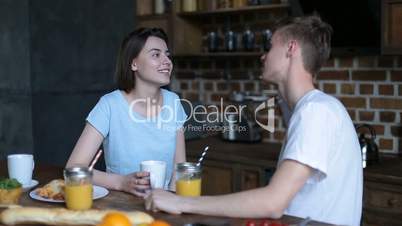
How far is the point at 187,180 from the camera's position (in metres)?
1.77

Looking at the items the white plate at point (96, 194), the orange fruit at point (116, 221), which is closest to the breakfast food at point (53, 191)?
the white plate at point (96, 194)

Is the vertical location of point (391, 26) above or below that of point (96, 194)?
above

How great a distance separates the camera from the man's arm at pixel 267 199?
1.56 m

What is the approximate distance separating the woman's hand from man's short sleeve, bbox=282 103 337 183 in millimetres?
517

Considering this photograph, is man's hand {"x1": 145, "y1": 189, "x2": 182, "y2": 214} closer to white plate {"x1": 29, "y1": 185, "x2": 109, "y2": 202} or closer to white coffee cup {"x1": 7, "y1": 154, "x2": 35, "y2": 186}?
white plate {"x1": 29, "y1": 185, "x2": 109, "y2": 202}

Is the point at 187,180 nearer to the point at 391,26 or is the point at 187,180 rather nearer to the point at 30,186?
the point at 30,186

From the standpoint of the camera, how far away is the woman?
233cm

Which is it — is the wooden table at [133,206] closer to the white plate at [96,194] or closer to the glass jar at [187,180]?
the white plate at [96,194]

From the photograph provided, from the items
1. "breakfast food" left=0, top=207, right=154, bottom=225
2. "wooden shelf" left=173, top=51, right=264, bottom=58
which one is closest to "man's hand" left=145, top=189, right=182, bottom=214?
"breakfast food" left=0, top=207, right=154, bottom=225

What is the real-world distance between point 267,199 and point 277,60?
0.45m

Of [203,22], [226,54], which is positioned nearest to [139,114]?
[226,54]

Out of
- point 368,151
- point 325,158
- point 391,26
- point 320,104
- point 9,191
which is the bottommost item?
point 368,151

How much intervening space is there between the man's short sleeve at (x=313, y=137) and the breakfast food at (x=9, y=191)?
32.3 inches

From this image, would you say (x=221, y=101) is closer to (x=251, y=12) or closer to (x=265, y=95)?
(x=265, y=95)
